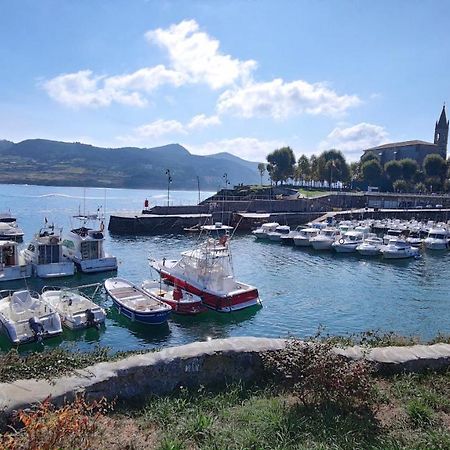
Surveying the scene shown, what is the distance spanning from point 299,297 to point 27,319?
52.7ft

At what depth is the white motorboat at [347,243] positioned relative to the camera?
4509 centimetres

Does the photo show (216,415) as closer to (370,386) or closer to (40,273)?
(370,386)

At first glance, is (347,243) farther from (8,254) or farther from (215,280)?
(8,254)

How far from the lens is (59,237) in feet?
103

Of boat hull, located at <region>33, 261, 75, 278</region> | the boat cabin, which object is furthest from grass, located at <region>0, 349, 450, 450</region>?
the boat cabin

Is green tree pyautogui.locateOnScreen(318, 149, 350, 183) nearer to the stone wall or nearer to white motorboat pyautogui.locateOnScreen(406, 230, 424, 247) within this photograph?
white motorboat pyautogui.locateOnScreen(406, 230, 424, 247)

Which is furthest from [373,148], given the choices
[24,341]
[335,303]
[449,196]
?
[24,341]

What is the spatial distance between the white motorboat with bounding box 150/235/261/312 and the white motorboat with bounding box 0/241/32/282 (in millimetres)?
11432

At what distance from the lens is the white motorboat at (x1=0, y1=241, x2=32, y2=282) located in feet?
93.8

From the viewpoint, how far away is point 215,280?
79.3 feet

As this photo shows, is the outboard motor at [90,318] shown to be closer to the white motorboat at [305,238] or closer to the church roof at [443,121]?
the white motorboat at [305,238]

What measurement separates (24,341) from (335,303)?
17.4 metres

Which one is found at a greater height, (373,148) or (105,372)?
(373,148)

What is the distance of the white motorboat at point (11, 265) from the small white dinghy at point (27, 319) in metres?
9.68
